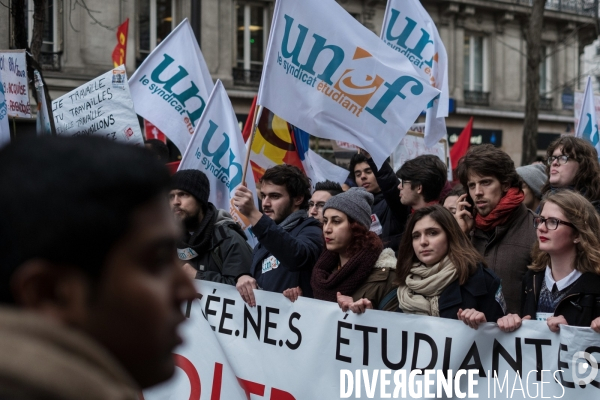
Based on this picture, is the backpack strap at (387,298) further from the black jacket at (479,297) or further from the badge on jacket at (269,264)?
the badge on jacket at (269,264)

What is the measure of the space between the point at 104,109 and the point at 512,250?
371 cm

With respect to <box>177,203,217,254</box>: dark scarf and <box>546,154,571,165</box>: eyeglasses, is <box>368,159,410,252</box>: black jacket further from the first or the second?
<box>177,203,217,254</box>: dark scarf

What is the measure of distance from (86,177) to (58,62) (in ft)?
61.7

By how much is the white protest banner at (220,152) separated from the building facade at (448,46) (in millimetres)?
11280

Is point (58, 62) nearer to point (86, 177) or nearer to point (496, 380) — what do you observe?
point (496, 380)

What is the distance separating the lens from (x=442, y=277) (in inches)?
153

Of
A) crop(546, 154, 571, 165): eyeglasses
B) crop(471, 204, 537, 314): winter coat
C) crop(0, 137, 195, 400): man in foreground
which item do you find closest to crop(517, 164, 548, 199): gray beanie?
crop(546, 154, 571, 165): eyeglasses

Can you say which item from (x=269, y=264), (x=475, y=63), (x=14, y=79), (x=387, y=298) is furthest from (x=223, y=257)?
(x=475, y=63)

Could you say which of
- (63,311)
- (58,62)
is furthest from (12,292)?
(58,62)

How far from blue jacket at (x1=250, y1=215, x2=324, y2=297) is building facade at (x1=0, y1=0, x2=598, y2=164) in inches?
488

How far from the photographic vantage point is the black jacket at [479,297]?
3879mm

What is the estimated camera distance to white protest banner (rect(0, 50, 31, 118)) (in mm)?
6898

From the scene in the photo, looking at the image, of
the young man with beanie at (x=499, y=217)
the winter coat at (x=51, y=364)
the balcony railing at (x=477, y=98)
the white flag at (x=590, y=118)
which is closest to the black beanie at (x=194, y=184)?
the young man with beanie at (x=499, y=217)

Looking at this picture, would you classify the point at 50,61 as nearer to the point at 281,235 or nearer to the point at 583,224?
the point at 281,235
